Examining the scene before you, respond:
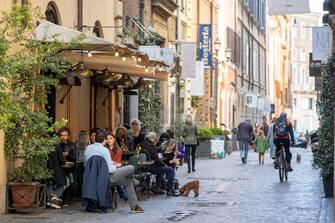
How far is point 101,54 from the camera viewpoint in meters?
19.3

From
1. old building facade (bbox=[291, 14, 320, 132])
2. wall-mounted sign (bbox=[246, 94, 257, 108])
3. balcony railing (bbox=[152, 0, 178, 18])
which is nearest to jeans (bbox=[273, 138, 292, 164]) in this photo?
balcony railing (bbox=[152, 0, 178, 18])

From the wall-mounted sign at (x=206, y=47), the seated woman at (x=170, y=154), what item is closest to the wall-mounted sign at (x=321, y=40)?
the seated woman at (x=170, y=154)

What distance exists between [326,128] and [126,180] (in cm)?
435

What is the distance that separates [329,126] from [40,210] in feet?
19.5

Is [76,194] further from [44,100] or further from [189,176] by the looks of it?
[189,176]

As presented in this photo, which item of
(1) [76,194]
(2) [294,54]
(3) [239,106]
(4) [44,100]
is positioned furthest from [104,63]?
(2) [294,54]

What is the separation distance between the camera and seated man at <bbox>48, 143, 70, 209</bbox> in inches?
665

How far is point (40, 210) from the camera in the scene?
53.4ft

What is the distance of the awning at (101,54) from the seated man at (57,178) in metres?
1.92

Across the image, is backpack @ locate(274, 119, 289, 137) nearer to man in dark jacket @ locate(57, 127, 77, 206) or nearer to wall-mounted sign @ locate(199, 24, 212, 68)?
man in dark jacket @ locate(57, 127, 77, 206)

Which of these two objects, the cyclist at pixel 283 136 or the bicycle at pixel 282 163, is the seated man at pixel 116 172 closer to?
the bicycle at pixel 282 163

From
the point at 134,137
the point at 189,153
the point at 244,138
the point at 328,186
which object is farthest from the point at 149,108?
the point at 328,186

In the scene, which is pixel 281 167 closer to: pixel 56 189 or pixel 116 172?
pixel 116 172

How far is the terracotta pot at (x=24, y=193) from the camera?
1602 centimetres
